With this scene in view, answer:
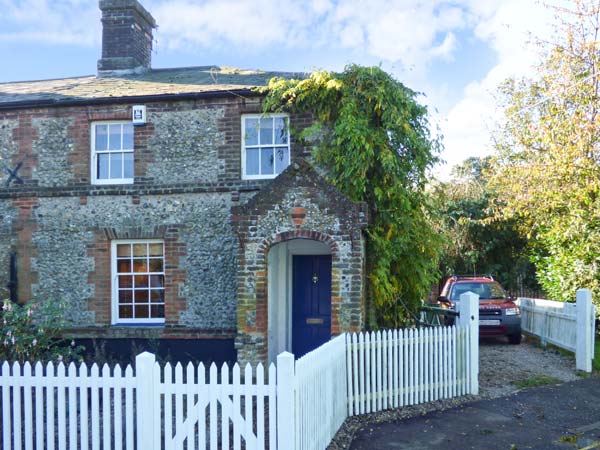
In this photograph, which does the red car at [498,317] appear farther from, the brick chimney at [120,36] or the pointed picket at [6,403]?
the pointed picket at [6,403]

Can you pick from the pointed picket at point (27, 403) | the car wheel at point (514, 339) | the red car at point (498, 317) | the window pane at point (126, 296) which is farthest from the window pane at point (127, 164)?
the car wheel at point (514, 339)

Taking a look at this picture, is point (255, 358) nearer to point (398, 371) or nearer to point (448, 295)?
point (398, 371)

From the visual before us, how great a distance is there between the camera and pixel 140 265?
477 inches

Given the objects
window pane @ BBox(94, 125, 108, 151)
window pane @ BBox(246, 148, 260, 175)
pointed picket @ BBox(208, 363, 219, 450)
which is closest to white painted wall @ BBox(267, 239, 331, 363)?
window pane @ BBox(246, 148, 260, 175)

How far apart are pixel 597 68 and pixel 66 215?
40.5ft

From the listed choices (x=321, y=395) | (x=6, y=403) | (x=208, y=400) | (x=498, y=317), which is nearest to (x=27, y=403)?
(x=6, y=403)

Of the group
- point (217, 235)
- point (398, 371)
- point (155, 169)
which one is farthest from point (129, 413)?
point (155, 169)

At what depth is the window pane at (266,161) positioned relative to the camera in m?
11.8

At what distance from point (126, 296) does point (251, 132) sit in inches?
173

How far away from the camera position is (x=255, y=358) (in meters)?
9.72

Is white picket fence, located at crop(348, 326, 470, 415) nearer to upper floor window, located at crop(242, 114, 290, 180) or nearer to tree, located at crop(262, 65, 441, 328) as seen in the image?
tree, located at crop(262, 65, 441, 328)

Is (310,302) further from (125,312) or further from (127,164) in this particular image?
(127,164)

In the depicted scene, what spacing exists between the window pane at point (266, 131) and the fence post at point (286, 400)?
706 centimetres

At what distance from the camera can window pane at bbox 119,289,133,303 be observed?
39.8 ft
